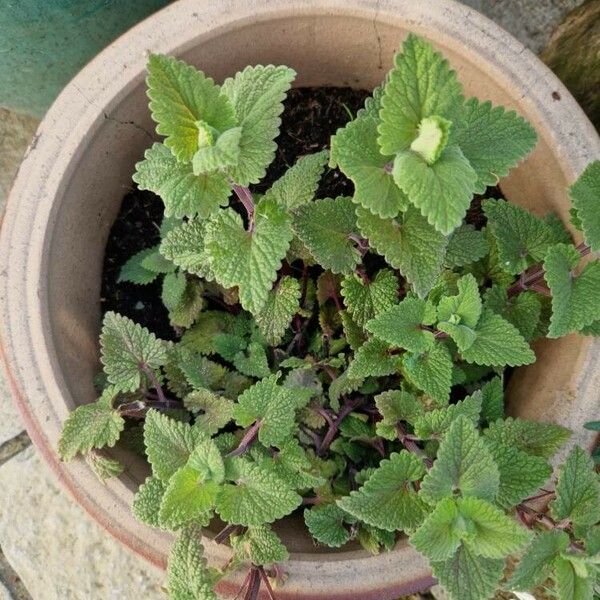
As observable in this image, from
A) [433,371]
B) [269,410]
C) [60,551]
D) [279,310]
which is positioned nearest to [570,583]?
[433,371]

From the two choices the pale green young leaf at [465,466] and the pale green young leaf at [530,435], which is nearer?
the pale green young leaf at [465,466]

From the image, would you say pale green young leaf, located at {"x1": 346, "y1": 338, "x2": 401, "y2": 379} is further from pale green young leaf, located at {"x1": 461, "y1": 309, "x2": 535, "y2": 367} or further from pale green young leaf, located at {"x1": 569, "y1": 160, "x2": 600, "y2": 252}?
pale green young leaf, located at {"x1": 569, "y1": 160, "x2": 600, "y2": 252}

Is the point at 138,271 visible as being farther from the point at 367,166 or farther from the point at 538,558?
the point at 538,558

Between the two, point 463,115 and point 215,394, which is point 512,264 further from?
point 215,394

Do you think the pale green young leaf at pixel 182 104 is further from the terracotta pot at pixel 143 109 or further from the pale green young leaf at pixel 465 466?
the pale green young leaf at pixel 465 466

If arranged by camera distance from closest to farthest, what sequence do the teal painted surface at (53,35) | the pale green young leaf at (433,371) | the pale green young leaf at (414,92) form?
1. the pale green young leaf at (414,92)
2. the pale green young leaf at (433,371)
3. the teal painted surface at (53,35)

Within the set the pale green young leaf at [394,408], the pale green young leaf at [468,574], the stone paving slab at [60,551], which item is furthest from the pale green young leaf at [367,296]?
the stone paving slab at [60,551]

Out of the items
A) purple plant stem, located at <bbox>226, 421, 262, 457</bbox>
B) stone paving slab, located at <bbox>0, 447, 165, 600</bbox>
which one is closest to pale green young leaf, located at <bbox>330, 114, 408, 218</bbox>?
purple plant stem, located at <bbox>226, 421, 262, 457</bbox>

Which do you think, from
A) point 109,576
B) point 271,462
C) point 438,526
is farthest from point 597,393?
point 109,576
